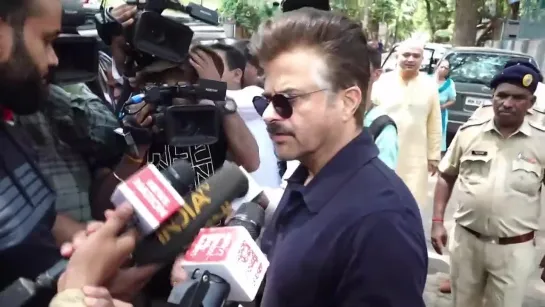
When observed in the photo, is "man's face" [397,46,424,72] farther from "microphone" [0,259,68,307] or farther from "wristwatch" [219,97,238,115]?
"microphone" [0,259,68,307]

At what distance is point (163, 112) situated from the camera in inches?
90.4

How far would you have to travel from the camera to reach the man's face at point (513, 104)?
3582 mm

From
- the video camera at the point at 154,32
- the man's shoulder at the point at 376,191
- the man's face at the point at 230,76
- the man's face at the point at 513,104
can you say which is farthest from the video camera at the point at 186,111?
the man's face at the point at 513,104

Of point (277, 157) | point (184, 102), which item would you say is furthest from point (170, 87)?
point (277, 157)

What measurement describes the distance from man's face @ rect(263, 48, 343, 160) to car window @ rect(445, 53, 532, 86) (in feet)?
32.2

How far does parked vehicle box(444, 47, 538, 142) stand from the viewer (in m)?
10.5

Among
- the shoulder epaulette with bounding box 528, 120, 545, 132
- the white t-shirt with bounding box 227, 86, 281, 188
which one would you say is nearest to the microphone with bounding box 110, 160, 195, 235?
the white t-shirt with bounding box 227, 86, 281, 188

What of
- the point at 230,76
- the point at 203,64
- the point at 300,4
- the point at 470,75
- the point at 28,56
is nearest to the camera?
the point at 28,56

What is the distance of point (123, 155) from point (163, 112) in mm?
234

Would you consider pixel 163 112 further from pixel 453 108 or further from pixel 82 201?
pixel 453 108

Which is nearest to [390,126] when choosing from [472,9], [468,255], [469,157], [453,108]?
[469,157]

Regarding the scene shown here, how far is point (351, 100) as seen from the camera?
1.75 m

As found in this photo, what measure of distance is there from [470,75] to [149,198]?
34.5 ft

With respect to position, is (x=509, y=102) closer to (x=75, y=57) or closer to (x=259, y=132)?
(x=259, y=132)
